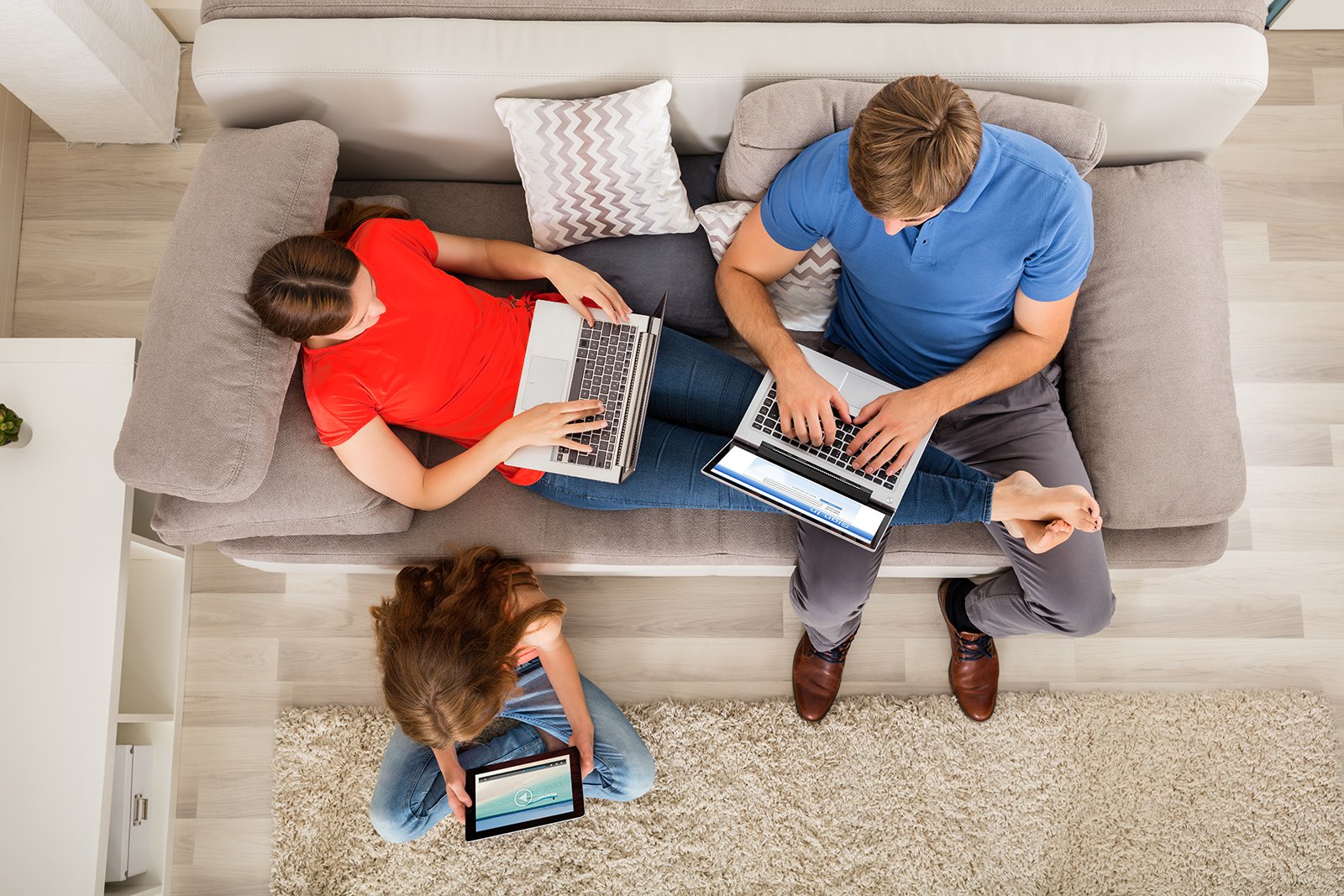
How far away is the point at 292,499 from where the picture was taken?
155 centimetres

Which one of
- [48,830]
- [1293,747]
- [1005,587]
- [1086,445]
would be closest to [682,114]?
[1086,445]

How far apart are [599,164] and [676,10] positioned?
356 millimetres

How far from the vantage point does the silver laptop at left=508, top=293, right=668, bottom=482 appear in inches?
61.6

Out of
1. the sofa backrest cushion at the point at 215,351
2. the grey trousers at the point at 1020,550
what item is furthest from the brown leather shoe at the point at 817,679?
the sofa backrest cushion at the point at 215,351

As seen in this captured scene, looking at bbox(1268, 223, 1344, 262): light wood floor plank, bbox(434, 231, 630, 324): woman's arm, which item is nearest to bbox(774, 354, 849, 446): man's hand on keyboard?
bbox(434, 231, 630, 324): woman's arm

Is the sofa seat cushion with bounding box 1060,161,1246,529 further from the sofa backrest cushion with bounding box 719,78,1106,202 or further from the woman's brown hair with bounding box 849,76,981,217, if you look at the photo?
the woman's brown hair with bounding box 849,76,981,217

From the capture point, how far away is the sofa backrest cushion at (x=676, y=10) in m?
1.66

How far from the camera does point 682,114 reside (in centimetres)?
172

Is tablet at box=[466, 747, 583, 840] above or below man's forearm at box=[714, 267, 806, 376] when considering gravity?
below

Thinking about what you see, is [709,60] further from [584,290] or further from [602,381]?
[602,381]

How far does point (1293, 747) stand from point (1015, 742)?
68 cm

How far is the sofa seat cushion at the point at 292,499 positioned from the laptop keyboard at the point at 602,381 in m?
0.41

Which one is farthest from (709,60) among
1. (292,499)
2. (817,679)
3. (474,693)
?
(817,679)

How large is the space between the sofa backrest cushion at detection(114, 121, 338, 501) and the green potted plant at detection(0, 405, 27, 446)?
450mm
